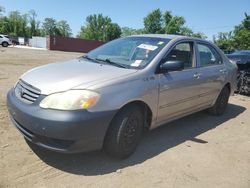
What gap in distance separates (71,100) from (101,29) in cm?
10268

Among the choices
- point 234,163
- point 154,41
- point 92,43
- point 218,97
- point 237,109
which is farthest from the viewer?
point 92,43

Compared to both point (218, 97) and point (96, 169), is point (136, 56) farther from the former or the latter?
point (218, 97)

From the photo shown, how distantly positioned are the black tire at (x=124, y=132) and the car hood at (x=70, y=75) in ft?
1.59

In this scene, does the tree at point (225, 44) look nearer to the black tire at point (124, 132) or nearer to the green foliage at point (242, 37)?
the green foliage at point (242, 37)

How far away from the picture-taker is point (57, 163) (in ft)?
12.6

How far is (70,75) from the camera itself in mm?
3887

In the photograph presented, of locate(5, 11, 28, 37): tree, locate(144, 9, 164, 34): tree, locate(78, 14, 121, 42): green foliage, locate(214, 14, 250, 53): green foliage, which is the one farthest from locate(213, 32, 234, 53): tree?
locate(5, 11, 28, 37): tree

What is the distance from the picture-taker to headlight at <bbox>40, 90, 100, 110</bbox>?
3.43 meters

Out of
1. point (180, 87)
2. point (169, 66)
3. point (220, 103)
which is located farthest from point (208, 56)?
point (169, 66)

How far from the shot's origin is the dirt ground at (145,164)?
352cm

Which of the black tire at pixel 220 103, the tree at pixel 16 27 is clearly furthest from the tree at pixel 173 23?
the black tire at pixel 220 103

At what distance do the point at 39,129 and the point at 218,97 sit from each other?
4.16 metres

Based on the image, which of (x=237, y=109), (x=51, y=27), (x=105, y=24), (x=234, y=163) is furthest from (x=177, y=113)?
(x=51, y=27)

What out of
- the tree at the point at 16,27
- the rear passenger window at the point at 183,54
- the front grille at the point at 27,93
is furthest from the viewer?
the tree at the point at 16,27
